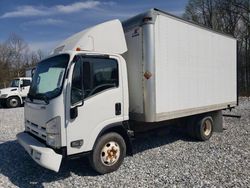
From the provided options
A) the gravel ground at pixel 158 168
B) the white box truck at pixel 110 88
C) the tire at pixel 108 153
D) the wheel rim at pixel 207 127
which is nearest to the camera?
the white box truck at pixel 110 88

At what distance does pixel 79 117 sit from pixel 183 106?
285cm

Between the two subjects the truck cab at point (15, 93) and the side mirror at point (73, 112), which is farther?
the truck cab at point (15, 93)

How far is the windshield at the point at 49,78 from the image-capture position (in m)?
4.74

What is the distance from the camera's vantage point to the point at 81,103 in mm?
4750

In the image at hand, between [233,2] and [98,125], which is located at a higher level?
[233,2]

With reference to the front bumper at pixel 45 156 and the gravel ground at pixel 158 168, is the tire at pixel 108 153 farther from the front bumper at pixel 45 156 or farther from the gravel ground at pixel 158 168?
the front bumper at pixel 45 156

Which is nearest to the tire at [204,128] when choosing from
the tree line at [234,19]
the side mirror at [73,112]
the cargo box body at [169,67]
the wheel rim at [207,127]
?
the wheel rim at [207,127]

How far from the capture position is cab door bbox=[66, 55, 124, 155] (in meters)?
4.70

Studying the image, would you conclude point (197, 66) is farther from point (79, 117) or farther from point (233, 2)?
point (233, 2)

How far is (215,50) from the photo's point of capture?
760 cm

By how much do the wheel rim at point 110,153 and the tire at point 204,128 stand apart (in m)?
3.12

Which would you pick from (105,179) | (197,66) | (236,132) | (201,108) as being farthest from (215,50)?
(105,179)

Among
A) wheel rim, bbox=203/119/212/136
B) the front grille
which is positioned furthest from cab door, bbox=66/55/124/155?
wheel rim, bbox=203/119/212/136

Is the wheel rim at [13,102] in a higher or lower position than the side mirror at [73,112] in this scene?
lower
